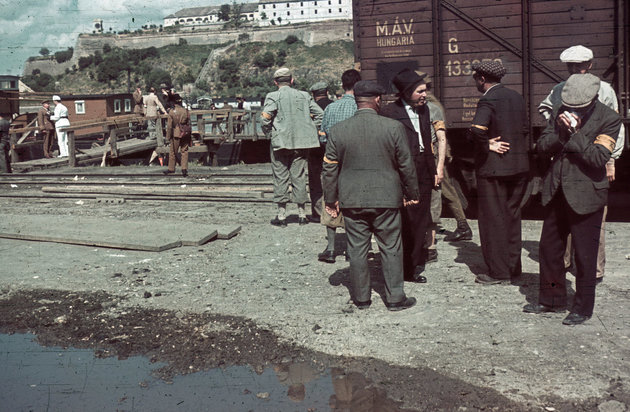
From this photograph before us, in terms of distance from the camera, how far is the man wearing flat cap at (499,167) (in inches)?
236

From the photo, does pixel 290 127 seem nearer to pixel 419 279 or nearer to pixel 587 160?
pixel 419 279

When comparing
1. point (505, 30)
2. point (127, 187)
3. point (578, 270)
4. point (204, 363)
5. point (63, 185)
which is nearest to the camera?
point (204, 363)

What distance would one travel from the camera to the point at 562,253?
5254mm

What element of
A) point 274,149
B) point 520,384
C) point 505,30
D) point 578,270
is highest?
point 505,30

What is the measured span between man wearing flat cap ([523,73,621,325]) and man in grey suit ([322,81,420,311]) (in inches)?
42.0

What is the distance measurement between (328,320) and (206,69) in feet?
478

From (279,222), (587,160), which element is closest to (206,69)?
(279,222)

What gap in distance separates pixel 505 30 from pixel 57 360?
738cm

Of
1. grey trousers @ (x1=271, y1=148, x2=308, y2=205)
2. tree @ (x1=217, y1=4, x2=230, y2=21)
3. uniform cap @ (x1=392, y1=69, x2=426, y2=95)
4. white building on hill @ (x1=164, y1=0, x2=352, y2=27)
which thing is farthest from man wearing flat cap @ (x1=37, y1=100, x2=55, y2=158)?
tree @ (x1=217, y1=4, x2=230, y2=21)

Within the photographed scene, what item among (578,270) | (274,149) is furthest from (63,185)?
(578,270)

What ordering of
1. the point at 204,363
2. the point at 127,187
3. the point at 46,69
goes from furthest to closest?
the point at 46,69 < the point at 127,187 < the point at 204,363

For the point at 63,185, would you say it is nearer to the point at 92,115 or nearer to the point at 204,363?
the point at 204,363

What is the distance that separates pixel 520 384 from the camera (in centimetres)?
412

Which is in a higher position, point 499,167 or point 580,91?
point 580,91
